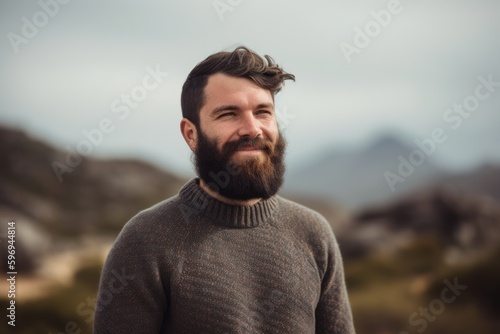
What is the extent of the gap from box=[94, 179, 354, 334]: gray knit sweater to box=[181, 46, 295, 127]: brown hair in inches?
13.7

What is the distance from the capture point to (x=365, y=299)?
347 inches

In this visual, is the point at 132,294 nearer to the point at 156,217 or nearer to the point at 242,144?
the point at 156,217

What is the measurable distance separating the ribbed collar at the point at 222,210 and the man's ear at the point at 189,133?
0.17 meters

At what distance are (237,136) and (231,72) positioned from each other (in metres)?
0.25

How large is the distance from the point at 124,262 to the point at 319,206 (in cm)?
1102

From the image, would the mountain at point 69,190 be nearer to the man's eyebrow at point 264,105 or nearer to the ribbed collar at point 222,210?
the ribbed collar at point 222,210

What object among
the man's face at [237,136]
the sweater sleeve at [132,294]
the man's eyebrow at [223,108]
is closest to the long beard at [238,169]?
the man's face at [237,136]

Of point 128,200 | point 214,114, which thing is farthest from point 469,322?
point 128,200

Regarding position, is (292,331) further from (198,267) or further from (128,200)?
(128,200)

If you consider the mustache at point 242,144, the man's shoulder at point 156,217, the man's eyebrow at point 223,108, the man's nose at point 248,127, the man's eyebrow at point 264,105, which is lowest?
the man's shoulder at point 156,217

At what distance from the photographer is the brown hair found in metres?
2.21

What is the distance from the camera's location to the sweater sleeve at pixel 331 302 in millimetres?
2379

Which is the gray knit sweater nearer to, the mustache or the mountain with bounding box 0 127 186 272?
the mustache

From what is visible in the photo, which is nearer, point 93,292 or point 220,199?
point 220,199
